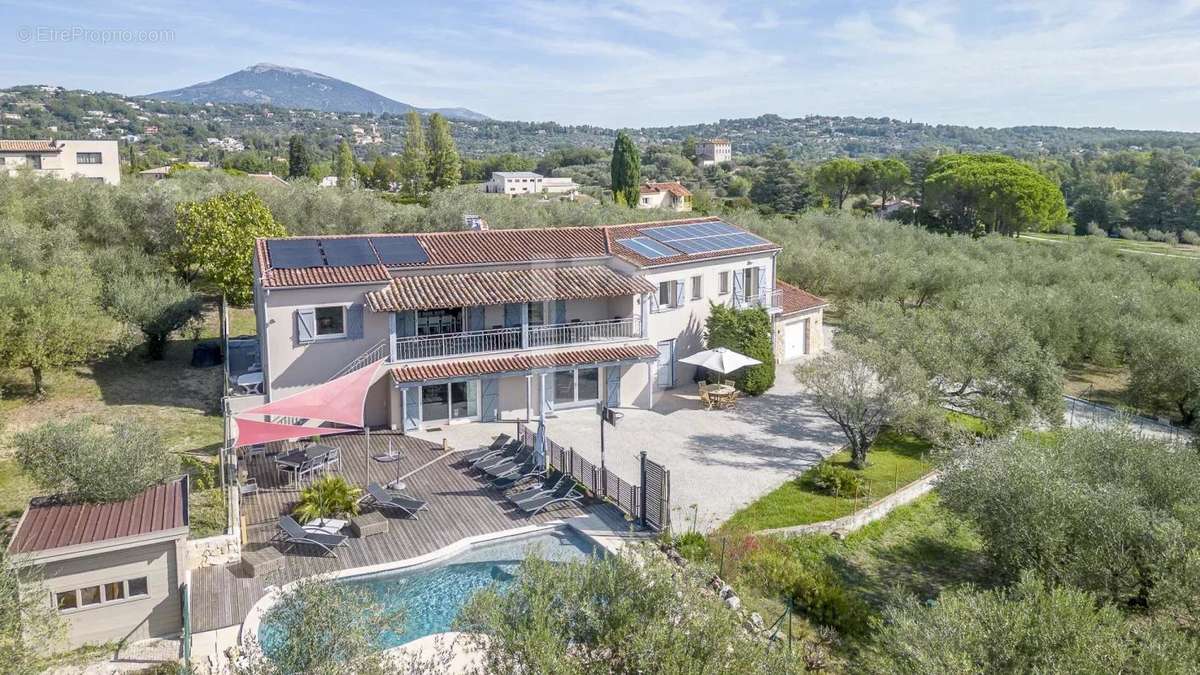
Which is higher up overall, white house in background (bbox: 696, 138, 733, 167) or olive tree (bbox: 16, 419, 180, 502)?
white house in background (bbox: 696, 138, 733, 167)

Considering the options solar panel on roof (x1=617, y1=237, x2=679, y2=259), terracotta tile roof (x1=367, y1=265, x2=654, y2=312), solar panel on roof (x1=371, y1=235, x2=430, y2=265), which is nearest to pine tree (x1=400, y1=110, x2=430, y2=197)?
solar panel on roof (x1=617, y1=237, x2=679, y2=259)

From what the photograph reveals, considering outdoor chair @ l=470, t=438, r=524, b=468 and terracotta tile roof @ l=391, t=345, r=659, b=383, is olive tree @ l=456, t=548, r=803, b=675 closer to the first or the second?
outdoor chair @ l=470, t=438, r=524, b=468

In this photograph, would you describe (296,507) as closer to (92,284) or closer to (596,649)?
(596,649)

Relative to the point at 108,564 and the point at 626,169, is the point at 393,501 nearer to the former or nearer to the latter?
the point at 108,564

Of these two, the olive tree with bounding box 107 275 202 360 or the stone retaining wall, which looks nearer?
the stone retaining wall

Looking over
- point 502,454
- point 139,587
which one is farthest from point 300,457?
point 139,587

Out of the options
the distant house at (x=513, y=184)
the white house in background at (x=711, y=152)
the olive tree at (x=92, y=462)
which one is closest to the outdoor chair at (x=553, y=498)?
→ the olive tree at (x=92, y=462)
